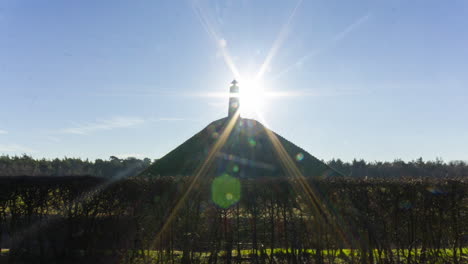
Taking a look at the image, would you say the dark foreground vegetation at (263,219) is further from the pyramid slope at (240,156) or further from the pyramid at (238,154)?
the pyramid slope at (240,156)

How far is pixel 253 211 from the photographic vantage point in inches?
360

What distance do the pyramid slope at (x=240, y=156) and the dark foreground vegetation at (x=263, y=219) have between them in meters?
8.43

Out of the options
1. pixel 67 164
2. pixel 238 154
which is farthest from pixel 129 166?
pixel 238 154

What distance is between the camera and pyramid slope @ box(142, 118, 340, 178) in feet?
64.3

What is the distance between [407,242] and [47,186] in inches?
406

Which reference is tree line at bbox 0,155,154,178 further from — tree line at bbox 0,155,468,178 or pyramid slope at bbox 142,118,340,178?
pyramid slope at bbox 142,118,340,178

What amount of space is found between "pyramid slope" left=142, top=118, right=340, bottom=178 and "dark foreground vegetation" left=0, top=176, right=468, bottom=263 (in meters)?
8.43

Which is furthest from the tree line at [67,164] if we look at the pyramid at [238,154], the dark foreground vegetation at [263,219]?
the dark foreground vegetation at [263,219]

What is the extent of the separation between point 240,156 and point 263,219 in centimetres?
1126

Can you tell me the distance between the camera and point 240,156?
67.0 ft

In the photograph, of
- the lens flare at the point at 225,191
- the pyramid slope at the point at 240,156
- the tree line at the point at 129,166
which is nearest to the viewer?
the lens flare at the point at 225,191

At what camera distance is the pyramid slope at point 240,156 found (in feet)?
64.3

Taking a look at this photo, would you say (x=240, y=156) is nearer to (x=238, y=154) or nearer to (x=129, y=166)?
(x=238, y=154)

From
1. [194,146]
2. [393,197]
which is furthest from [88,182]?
[194,146]
